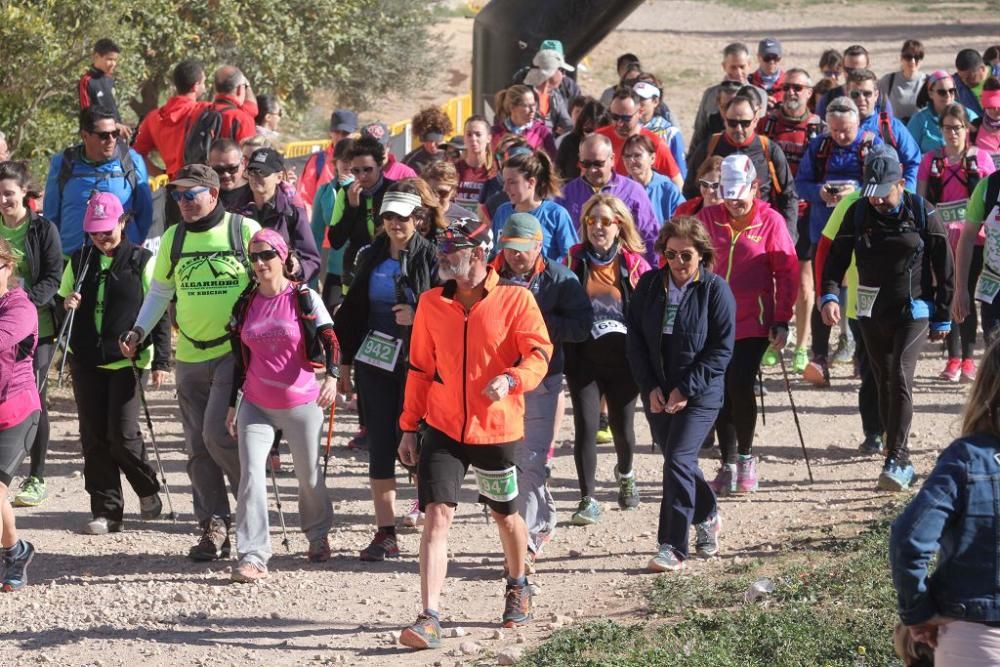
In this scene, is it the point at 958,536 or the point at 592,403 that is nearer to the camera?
the point at 958,536

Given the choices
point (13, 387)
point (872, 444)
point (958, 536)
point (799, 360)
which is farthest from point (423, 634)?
point (799, 360)

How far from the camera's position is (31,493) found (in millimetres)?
10844

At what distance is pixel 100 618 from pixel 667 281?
3.40m

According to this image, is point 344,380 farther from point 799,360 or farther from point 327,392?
point 799,360

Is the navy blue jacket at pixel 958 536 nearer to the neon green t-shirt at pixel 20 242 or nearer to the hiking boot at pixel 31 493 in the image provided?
the neon green t-shirt at pixel 20 242

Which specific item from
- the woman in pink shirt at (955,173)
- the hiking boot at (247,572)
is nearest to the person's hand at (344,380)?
the hiking boot at (247,572)

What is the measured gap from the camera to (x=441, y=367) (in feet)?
26.0

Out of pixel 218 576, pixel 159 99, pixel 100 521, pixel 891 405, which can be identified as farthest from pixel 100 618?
pixel 159 99

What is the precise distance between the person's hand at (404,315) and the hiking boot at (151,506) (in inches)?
89.9

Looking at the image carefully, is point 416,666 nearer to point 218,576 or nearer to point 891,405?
point 218,576

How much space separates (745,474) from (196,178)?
382 centimetres

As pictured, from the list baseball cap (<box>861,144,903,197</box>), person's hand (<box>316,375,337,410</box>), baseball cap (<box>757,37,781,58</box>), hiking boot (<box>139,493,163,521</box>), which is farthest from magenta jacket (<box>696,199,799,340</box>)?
baseball cap (<box>757,37,781,58</box>)

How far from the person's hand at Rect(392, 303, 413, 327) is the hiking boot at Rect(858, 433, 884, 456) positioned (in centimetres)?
377

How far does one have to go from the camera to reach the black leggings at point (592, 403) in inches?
389
